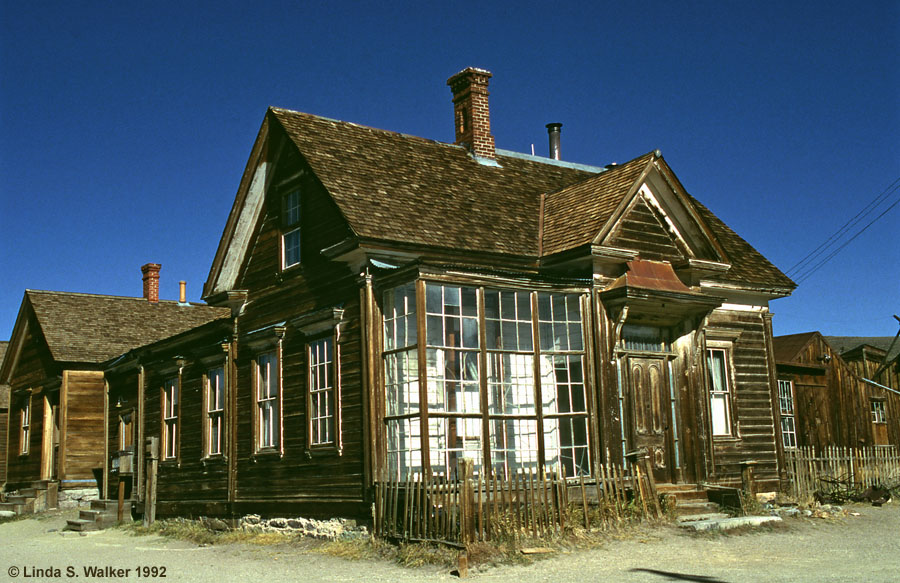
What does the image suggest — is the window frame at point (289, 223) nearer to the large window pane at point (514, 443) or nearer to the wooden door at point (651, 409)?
the large window pane at point (514, 443)

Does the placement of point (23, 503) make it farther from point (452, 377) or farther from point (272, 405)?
point (452, 377)

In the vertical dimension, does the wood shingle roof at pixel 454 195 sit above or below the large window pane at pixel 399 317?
above

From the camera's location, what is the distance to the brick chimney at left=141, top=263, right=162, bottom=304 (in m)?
32.2

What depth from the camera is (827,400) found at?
86.0 feet

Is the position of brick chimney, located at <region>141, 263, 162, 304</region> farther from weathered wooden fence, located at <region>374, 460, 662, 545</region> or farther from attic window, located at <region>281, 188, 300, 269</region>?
weathered wooden fence, located at <region>374, 460, 662, 545</region>

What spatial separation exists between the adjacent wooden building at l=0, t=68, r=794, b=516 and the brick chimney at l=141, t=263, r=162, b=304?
40.8ft

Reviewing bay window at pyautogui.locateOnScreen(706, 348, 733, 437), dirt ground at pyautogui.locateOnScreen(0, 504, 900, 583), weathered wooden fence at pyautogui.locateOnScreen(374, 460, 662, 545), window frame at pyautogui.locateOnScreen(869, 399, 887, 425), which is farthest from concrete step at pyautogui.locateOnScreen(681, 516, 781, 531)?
window frame at pyautogui.locateOnScreen(869, 399, 887, 425)

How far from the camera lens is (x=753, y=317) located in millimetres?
19359

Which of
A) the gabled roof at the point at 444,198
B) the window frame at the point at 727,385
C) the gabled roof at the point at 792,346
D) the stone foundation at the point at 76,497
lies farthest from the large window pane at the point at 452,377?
the stone foundation at the point at 76,497

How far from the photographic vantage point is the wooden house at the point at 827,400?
2447 cm

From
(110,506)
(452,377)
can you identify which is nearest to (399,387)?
(452,377)

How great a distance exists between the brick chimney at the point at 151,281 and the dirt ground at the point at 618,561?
16083 mm

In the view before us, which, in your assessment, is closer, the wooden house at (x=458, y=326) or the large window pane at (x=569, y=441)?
the wooden house at (x=458, y=326)

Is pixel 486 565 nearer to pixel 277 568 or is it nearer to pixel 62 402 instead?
pixel 277 568
